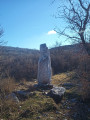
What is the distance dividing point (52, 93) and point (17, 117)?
6.72ft

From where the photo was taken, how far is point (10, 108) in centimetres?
528

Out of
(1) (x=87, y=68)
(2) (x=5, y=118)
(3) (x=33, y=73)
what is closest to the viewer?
(2) (x=5, y=118)

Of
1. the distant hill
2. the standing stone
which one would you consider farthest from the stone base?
the distant hill

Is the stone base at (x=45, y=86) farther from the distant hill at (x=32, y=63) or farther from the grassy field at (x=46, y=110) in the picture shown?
the distant hill at (x=32, y=63)

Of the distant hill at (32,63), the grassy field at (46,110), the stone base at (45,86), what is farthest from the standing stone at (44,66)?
the distant hill at (32,63)

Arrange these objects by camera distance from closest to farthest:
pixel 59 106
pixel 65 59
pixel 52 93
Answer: pixel 59 106 → pixel 52 93 → pixel 65 59

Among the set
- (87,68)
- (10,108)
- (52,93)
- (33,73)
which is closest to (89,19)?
(87,68)

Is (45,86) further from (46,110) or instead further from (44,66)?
(46,110)

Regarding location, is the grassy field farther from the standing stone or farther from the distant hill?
the distant hill

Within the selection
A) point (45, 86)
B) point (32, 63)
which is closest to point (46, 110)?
point (45, 86)

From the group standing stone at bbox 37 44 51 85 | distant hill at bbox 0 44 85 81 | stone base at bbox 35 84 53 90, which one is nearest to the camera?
stone base at bbox 35 84 53 90

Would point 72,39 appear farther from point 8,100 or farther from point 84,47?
point 8,100

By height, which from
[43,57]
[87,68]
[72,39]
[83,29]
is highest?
[83,29]

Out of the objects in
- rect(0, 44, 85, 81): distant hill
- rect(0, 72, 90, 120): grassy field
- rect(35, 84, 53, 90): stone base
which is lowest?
rect(0, 72, 90, 120): grassy field
